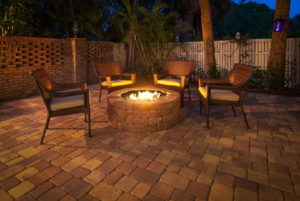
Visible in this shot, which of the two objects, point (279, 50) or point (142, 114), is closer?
point (142, 114)

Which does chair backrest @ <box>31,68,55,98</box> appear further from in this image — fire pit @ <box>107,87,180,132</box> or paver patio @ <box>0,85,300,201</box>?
fire pit @ <box>107,87,180,132</box>

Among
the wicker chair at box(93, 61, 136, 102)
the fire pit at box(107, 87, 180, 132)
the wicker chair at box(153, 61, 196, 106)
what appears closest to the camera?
the fire pit at box(107, 87, 180, 132)

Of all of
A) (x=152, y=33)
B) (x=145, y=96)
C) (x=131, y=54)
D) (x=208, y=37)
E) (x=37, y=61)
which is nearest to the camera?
(x=145, y=96)

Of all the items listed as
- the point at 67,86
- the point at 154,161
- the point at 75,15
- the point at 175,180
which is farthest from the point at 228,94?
the point at 75,15

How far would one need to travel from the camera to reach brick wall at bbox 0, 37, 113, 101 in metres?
5.22

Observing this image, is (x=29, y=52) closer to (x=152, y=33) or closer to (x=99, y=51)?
(x=99, y=51)

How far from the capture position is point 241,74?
11.5 feet

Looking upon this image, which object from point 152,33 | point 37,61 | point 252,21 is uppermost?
point 252,21

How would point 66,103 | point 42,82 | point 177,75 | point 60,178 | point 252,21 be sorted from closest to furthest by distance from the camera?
point 60,178
point 66,103
point 42,82
point 177,75
point 252,21

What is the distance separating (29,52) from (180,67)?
13.2ft

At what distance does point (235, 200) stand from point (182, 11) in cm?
1032

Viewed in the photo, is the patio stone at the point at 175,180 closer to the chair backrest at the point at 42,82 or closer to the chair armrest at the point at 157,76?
the chair backrest at the point at 42,82

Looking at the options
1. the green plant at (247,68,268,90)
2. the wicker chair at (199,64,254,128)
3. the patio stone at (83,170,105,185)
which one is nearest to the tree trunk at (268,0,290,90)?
the green plant at (247,68,268,90)

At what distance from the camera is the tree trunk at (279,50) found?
547 centimetres
